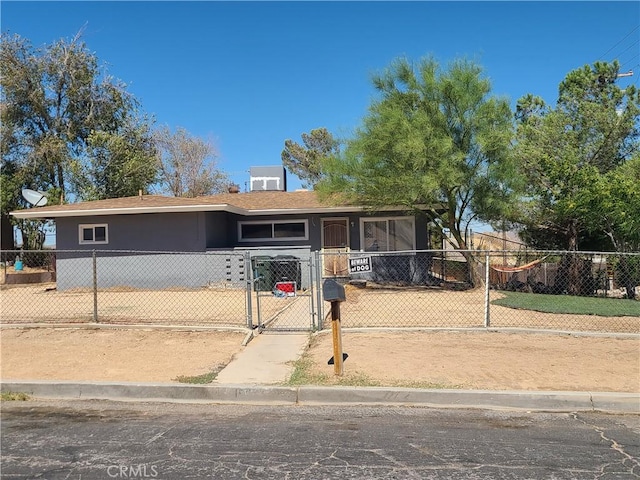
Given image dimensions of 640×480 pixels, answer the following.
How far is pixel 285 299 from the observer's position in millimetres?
13484

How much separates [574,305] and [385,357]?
7.34 meters

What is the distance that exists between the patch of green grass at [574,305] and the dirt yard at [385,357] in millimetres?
2972

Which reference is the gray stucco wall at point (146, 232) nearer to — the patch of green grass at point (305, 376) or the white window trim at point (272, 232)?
the white window trim at point (272, 232)

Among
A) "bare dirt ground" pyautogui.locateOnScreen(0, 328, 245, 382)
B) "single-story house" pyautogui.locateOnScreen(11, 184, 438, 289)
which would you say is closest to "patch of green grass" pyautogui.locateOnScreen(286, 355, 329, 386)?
"bare dirt ground" pyautogui.locateOnScreen(0, 328, 245, 382)

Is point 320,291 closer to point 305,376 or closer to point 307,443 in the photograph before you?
point 305,376

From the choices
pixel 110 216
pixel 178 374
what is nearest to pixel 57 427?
pixel 178 374

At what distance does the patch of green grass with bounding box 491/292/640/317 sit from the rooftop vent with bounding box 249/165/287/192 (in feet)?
62.3

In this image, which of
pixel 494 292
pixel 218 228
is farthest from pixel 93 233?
pixel 494 292

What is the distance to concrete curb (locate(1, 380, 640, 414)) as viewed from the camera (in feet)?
18.1

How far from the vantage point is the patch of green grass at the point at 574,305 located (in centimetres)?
1107

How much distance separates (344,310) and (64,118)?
77.3 ft

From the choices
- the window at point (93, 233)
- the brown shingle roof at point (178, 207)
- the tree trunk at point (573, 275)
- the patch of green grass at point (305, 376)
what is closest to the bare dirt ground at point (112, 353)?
the patch of green grass at point (305, 376)

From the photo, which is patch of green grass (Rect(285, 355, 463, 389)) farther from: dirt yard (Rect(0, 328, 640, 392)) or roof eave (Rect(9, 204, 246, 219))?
roof eave (Rect(9, 204, 246, 219))

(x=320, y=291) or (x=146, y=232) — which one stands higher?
(x=146, y=232)
